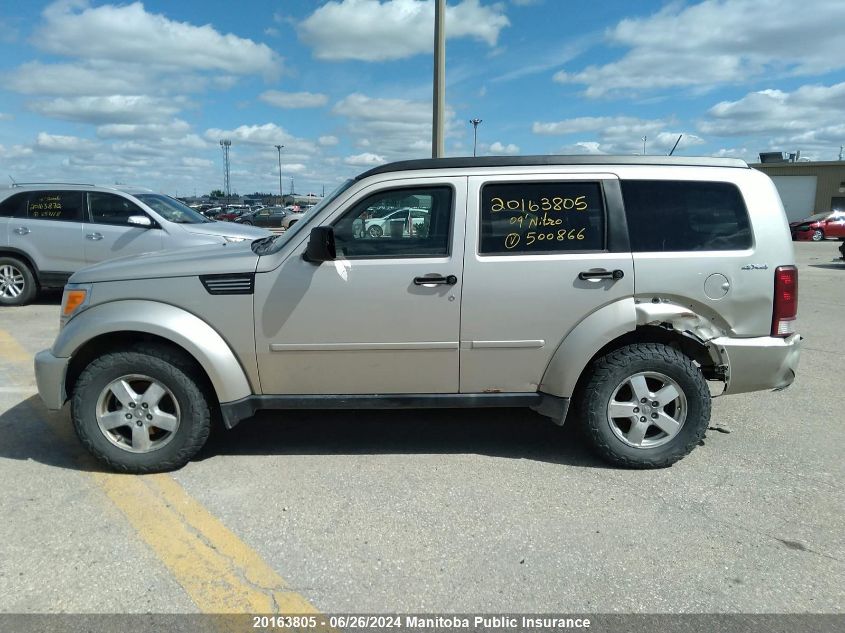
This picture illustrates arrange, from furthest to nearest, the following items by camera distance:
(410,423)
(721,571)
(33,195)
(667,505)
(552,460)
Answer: (33,195)
(410,423)
(552,460)
(667,505)
(721,571)

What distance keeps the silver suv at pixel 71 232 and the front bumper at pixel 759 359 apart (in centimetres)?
730

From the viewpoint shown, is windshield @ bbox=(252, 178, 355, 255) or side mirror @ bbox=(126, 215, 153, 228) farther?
side mirror @ bbox=(126, 215, 153, 228)

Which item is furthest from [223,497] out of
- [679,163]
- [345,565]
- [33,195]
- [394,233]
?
[33,195]

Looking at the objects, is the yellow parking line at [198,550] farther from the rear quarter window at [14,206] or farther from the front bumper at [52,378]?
the rear quarter window at [14,206]

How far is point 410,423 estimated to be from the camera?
4.79 m

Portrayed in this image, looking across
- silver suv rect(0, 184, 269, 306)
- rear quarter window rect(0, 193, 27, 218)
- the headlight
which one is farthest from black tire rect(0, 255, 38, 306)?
the headlight

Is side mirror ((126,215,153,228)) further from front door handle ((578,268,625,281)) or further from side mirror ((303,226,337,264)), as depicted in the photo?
front door handle ((578,268,625,281))

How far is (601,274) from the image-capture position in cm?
377

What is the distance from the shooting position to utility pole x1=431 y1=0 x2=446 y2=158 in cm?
1049

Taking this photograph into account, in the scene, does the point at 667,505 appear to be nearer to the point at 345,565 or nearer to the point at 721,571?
the point at 721,571

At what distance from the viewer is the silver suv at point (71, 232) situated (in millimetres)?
9438

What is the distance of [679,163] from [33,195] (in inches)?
371

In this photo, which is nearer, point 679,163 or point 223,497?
point 223,497

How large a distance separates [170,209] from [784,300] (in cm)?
878
